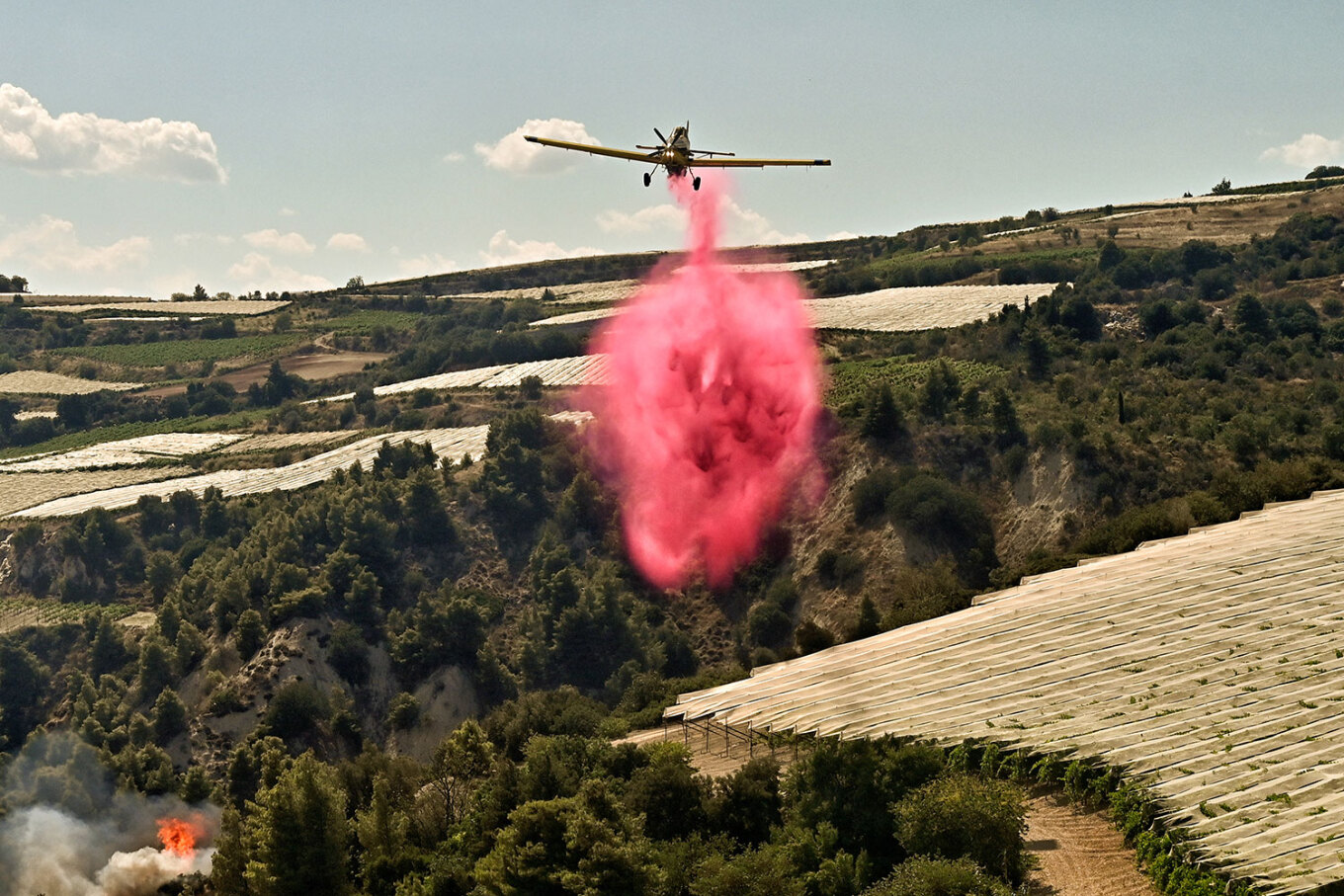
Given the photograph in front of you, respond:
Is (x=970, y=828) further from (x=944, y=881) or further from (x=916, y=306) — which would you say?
(x=916, y=306)

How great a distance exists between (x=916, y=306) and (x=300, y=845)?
120 metres

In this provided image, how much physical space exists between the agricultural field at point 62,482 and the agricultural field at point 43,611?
811 inches

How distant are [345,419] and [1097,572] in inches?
4649

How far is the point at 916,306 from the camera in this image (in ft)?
569

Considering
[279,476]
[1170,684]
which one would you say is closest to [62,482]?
[279,476]

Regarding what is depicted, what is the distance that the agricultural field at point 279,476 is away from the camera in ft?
506

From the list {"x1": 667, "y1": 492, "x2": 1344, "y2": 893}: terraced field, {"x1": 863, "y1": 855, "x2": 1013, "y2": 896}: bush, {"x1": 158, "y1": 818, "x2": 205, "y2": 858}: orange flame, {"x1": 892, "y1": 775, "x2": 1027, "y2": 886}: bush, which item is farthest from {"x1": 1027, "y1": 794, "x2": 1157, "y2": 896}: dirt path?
{"x1": 158, "y1": 818, "x2": 205, "y2": 858}: orange flame

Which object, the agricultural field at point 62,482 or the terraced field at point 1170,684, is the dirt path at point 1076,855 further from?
the agricultural field at point 62,482

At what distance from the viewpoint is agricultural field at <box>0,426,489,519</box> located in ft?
506

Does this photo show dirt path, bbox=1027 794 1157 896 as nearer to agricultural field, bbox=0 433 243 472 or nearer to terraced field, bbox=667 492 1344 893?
terraced field, bbox=667 492 1344 893

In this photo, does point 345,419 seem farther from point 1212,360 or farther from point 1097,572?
Result: point 1097,572

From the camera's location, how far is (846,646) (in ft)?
304

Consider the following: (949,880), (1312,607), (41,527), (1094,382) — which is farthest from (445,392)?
(949,880)

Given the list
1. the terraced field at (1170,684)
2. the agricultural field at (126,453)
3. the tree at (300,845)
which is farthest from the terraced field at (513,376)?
the tree at (300,845)
